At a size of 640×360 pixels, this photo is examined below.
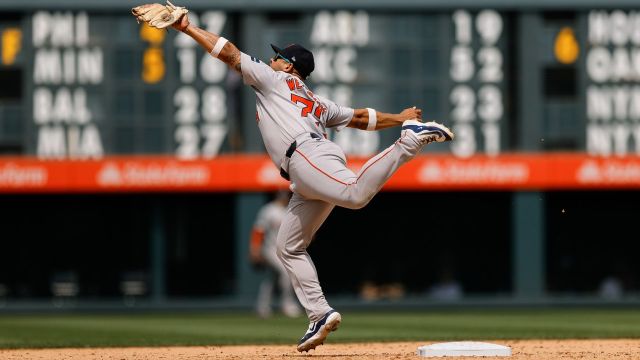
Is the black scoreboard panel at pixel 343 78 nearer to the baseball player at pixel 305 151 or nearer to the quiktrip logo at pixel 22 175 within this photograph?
the quiktrip logo at pixel 22 175

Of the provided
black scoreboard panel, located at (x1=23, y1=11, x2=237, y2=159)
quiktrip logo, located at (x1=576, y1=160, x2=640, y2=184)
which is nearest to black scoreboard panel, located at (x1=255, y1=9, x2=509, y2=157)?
black scoreboard panel, located at (x1=23, y1=11, x2=237, y2=159)

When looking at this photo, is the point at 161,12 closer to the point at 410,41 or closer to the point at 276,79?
the point at 276,79

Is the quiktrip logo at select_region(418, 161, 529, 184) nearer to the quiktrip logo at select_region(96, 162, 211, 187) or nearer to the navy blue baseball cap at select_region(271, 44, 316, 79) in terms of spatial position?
the quiktrip logo at select_region(96, 162, 211, 187)

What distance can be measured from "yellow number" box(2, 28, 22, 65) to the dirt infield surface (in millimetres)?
10733

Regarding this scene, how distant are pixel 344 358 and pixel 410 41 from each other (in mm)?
12858

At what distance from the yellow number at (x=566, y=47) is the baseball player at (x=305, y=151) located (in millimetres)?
12646

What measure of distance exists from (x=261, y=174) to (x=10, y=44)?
4206 mm

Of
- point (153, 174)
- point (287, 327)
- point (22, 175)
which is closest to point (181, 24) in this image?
point (287, 327)

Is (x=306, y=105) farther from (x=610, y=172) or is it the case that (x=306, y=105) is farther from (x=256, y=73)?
(x=610, y=172)

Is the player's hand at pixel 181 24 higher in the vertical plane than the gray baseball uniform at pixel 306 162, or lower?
higher

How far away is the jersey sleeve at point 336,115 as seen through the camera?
910 centimetres

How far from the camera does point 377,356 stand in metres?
9.22

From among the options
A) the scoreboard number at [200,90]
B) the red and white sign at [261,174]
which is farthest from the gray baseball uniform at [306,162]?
the red and white sign at [261,174]

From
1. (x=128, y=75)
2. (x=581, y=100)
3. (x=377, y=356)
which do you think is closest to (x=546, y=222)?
(x=581, y=100)
